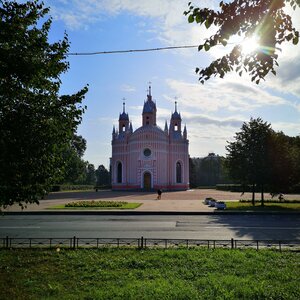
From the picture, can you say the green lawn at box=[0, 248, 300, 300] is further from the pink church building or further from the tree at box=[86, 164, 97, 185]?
the tree at box=[86, 164, 97, 185]

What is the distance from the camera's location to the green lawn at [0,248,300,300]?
25.6ft

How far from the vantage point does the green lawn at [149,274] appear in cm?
779

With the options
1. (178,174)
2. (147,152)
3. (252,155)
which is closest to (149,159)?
(147,152)

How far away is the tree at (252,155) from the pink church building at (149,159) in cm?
3950

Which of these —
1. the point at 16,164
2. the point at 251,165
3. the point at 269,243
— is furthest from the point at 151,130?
the point at 16,164

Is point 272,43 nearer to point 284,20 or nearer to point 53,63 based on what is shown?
point 284,20

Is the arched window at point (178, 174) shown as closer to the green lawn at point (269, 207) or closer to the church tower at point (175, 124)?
the church tower at point (175, 124)

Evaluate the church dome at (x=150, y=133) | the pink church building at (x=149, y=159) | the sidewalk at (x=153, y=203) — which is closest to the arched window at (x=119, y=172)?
the pink church building at (x=149, y=159)

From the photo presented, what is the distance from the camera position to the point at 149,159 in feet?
238

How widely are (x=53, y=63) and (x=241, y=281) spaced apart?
7.42 m

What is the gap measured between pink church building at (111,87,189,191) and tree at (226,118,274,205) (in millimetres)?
39505

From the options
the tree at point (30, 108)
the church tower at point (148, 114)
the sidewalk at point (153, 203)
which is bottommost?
the sidewalk at point (153, 203)

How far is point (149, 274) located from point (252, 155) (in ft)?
78.8

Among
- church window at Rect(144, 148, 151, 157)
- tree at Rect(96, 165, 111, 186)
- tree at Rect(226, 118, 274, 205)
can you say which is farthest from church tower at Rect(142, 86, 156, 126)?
tree at Rect(226, 118, 274, 205)
